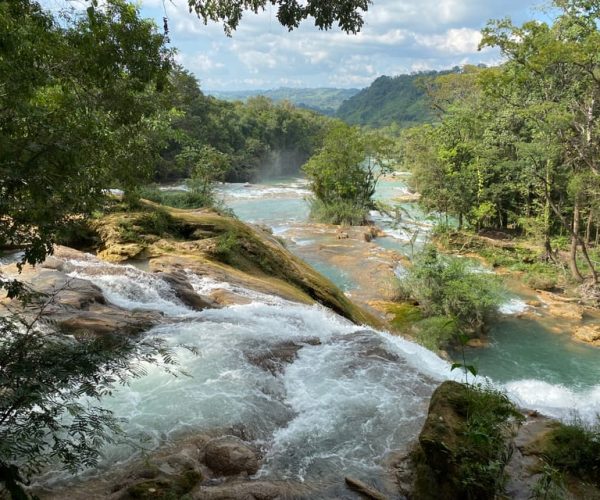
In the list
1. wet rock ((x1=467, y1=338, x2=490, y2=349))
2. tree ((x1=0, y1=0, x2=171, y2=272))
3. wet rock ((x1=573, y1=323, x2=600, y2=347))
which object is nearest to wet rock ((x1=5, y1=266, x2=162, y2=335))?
tree ((x1=0, y1=0, x2=171, y2=272))

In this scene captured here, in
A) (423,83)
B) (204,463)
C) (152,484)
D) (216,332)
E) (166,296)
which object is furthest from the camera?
(423,83)

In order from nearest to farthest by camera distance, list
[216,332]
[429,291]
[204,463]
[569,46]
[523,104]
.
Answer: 1. [204,463]
2. [216,332]
3. [569,46]
4. [429,291]
5. [523,104]

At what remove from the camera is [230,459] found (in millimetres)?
5031

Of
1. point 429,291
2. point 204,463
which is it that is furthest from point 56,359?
point 429,291

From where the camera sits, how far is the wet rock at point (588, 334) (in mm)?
14328

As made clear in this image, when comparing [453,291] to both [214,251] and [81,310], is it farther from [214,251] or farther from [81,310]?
[81,310]

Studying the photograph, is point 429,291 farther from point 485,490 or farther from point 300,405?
point 485,490

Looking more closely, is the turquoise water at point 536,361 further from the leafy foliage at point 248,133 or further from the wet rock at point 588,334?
the leafy foliage at point 248,133

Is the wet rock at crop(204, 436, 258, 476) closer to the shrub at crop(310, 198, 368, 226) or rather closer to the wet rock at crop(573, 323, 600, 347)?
the wet rock at crop(573, 323, 600, 347)

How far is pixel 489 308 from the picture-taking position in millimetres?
15523

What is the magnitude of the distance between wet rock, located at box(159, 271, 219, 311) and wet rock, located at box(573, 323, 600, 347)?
11.3 m

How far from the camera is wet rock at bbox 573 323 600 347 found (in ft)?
47.0

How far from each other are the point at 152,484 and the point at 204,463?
34.9 inches

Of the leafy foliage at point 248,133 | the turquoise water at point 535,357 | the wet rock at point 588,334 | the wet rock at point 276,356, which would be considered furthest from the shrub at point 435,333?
the leafy foliage at point 248,133
